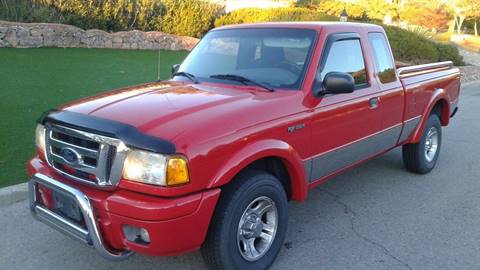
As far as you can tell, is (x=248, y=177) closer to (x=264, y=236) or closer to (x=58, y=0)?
(x=264, y=236)

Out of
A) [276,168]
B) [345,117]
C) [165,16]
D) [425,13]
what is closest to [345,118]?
[345,117]

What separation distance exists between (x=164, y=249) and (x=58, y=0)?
1591cm

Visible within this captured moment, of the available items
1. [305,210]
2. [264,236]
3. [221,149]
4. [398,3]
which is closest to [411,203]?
[305,210]

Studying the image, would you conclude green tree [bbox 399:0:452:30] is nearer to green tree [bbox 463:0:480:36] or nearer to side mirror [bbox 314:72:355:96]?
green tree [bbox 463:0:480:36]

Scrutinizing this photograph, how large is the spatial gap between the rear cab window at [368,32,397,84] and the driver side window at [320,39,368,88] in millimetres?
305

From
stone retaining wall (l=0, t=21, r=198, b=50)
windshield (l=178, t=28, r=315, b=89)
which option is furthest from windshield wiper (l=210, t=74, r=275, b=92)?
stone retaining wall (l=0, t=21, r=198, b=50)

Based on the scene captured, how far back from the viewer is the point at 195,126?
293 cm

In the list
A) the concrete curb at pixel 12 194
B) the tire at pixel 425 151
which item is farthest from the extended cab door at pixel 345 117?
the concrete curb at pixel 12 194

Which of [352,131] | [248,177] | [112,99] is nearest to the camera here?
[248,177]

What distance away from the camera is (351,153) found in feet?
14.2

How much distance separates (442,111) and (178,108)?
4341mm

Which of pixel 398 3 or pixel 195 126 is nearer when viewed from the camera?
pixel 195 126

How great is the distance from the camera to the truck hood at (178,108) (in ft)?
9.59

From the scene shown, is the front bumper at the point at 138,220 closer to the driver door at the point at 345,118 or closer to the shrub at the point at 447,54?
the driver door at the point at 345,118
